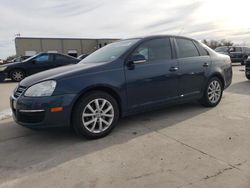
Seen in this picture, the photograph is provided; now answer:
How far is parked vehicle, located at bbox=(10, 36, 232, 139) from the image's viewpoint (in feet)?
12.0

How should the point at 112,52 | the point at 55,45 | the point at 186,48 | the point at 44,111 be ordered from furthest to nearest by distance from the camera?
the point at 55,45 → the point at 186,48 → the point at 112,52 → the point at 44,111

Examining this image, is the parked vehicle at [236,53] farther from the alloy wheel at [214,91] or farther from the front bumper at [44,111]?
the front bumper at [44,111]

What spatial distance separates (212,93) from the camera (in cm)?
558

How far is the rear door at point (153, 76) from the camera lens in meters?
4.28

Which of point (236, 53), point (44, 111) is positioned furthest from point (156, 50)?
point (236, 53)

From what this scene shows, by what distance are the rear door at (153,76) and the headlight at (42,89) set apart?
1166mm

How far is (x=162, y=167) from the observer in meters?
2.99

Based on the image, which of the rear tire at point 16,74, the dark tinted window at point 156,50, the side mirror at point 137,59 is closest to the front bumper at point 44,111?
the side mirror at point 137,59

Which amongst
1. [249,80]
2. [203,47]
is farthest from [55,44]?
[203,47]

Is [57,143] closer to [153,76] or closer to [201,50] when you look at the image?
[153,76]

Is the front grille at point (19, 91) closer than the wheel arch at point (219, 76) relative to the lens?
Yes

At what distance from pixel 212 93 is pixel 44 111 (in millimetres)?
3527

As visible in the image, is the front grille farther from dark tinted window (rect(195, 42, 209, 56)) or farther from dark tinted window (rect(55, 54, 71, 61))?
dark tinted window (rect(55, 54, 71, 61))

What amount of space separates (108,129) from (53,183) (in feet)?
4.83
